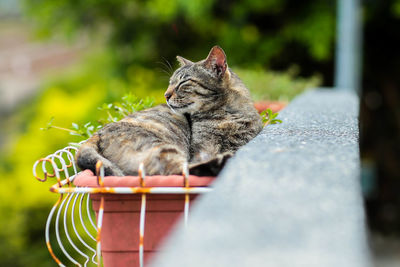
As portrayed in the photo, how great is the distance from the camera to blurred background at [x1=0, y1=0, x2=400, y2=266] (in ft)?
38.3

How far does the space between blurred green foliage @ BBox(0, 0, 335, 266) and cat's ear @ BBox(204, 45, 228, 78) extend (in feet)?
23.4

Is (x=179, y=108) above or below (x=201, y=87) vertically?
→ below

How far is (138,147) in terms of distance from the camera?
2.83 meters

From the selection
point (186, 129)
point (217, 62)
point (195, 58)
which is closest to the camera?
point (186, 129)

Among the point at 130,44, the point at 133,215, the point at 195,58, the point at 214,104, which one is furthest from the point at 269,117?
the point at 130,44

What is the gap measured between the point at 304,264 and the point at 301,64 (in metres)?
12.2

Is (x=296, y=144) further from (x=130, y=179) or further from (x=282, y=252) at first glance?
(x=282, y=252)

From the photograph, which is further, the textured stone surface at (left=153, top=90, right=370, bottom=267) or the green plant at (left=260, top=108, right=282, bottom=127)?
the green plant at (left=260, top=108, right=282, bottom=127)

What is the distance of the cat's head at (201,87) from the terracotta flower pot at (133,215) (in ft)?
3.92

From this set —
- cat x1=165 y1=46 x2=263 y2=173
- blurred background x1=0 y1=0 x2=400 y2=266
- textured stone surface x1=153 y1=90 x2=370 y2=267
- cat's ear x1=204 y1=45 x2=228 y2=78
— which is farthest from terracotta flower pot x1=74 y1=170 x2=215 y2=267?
blurred background x1=0 y1=0 x2=400 y2=266

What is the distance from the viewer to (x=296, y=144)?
8.02 ft

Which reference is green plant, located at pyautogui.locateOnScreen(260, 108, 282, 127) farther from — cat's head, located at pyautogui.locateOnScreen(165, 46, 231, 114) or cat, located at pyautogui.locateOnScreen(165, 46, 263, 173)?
cat's head, located at pyautogui.locateOnScreen(165, 46, 231, 114)

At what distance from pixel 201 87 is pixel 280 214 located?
211 centimetres

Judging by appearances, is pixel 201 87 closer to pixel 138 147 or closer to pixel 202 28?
pixel 138 147
